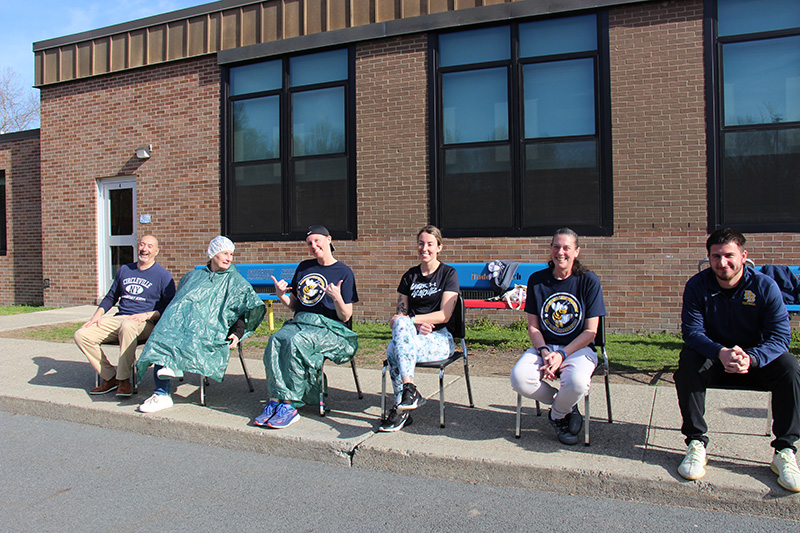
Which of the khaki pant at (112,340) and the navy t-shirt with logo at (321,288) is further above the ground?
the navy t-shirt with logo at (321,288)

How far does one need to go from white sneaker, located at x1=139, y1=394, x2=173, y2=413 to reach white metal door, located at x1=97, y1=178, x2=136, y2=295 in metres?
7.53

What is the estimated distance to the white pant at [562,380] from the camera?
3.97 m

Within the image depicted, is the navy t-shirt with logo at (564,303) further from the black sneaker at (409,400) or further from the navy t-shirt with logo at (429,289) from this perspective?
the black sneaker at (409,400)

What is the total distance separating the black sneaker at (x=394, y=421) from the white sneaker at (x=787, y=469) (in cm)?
224

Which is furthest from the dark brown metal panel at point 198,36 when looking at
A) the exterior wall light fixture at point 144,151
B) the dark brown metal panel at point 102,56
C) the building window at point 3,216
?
the building window at point 3,216

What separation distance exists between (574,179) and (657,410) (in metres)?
4.61

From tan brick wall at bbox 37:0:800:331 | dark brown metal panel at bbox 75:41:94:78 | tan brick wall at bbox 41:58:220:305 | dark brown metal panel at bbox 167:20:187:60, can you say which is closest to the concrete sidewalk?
tan brick wall at bbox 37:0:800:331

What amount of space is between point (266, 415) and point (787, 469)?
3274mm

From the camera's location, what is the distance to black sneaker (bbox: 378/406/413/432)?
14.2 feet

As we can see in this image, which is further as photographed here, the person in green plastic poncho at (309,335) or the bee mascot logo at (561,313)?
the person in green plastic poncho at (309,335)

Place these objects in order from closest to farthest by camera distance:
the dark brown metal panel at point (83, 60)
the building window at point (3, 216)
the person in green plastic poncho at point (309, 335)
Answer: the person in green plastic poncho at point (309, 335) < the dark brown metal panel at point (83, 60) < the building window at point (3, 216)

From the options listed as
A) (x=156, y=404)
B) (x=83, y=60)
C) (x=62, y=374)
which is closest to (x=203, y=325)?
(x=156, y=404)

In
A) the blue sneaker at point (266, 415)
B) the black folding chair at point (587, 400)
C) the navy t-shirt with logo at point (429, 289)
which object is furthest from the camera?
the navy t-shirt with logo at point (429, 289)

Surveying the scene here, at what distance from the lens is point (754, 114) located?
801 cm
